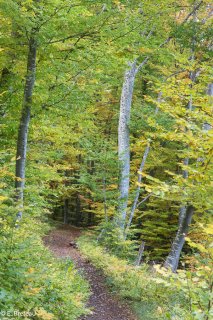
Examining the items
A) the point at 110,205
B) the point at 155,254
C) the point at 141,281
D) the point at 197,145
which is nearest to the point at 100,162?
the point at 110,205

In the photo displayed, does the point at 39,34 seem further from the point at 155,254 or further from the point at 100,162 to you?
the point at 155,254

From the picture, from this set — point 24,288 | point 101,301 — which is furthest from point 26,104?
point 101,301

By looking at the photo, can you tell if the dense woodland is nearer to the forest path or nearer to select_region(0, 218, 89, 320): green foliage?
select_region(0, 218, 89, 320): green foliage

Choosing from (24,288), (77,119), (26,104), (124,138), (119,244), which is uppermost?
(26,104)

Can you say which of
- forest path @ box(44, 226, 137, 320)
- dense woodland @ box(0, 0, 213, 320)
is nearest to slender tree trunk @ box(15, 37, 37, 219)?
dense woodland @ box(0, 0, 213, 320)

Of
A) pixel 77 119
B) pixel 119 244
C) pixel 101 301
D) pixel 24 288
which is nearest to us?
pixel 24 288

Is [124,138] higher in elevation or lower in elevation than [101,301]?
higher

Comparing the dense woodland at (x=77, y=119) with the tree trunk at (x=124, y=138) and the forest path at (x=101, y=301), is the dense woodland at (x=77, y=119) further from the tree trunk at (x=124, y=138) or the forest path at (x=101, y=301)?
the tree trunk at (x=124, y=138)

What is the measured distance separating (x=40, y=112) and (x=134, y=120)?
305 inches

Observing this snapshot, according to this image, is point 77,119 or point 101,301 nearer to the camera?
point 77,119

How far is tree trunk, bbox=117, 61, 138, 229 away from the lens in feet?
42.3

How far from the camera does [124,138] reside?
13391 millimetres

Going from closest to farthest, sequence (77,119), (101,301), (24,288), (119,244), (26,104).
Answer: (24,288), (26,104), (77,119), (101,301), (119,244)

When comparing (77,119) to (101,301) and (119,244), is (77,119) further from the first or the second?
(119,244)
